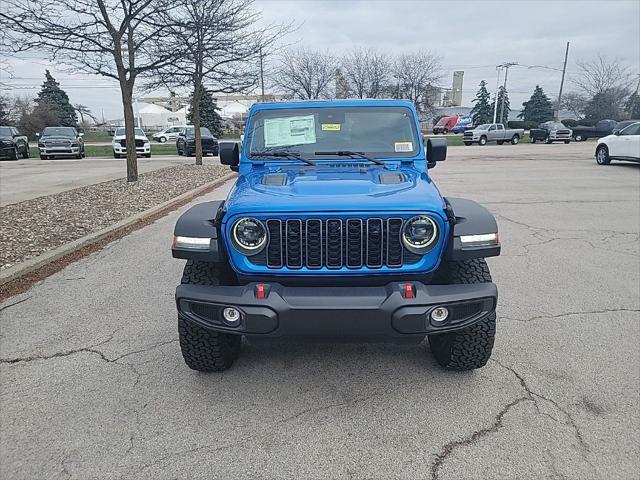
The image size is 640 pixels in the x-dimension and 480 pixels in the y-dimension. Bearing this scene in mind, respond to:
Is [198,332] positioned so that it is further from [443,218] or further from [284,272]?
[443,218]

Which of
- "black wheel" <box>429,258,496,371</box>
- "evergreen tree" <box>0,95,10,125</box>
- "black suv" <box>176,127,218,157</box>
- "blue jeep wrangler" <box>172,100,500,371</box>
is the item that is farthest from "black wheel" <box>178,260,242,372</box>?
"evergreen tree" <box>0,95,10,125</box>

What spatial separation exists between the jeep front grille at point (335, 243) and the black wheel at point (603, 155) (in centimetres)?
1869

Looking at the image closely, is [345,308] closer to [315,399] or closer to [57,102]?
[315,399]

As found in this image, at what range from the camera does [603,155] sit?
18234 mm

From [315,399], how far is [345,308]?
31.2 inches

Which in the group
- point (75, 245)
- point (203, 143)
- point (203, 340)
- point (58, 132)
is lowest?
point (75, 245)

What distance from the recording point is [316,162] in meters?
3.69

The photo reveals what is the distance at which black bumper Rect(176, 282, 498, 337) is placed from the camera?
2.50m

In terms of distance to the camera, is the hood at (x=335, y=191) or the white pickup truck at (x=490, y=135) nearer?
the hood at (x=335, y=191)

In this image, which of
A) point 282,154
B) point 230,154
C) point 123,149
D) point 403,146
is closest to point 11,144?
point 123,149

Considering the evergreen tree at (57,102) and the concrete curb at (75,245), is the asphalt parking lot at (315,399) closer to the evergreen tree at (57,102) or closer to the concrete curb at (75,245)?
the concrete curb at (75,245)

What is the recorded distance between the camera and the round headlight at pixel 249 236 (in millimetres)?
2729

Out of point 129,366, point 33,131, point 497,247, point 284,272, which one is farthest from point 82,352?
point 33,131

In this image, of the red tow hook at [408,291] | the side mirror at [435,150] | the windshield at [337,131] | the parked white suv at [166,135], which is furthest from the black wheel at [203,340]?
the parked white suv at [166,135]
